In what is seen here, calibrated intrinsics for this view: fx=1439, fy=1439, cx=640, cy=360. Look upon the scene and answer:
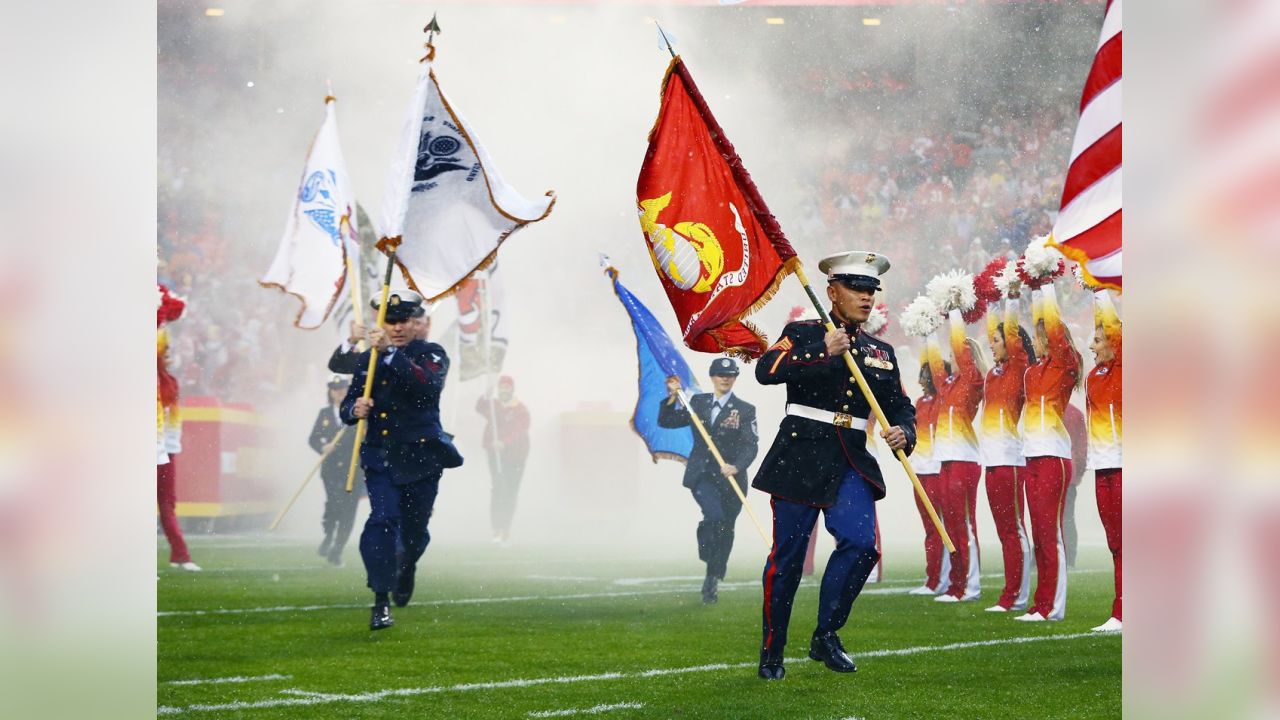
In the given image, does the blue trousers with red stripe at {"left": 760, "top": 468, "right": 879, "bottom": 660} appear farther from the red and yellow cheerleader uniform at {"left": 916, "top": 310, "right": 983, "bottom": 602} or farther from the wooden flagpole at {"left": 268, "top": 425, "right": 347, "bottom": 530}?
the wooden flagpole at {"left": 268, "top": 425, "right": 347, "bottom": 530}

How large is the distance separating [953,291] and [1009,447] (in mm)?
764

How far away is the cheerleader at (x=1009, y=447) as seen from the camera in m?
6.51

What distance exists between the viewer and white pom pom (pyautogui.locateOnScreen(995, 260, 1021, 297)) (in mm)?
6453

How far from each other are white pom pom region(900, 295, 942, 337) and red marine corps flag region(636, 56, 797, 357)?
1.94 metres

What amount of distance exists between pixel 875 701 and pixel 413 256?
2.56 meters

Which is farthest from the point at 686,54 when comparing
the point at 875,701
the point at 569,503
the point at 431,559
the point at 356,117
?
the point at 875,701

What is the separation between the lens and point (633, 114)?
6.86 m

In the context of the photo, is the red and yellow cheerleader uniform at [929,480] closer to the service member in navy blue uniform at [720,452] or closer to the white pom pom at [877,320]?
the white pom pom at [877,320]

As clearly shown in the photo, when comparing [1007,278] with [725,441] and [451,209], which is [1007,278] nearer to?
[725,441]

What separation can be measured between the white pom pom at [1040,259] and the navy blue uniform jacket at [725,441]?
4.64 feet

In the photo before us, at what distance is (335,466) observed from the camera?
772 cm

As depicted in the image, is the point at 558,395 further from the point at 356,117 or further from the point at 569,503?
the point at 356,117

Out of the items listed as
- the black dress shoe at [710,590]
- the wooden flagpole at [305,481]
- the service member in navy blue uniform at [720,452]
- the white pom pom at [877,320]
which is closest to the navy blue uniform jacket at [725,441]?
the service member in navy blue uniform at [720,452]

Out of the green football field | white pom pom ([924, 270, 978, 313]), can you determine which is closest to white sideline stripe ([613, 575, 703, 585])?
the green football field
